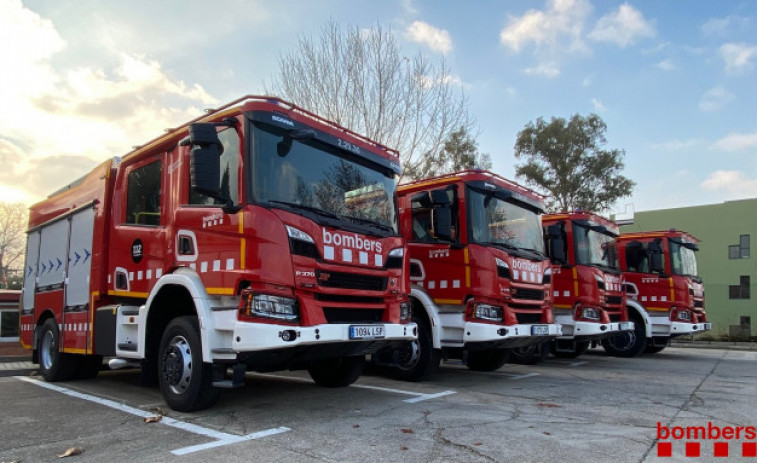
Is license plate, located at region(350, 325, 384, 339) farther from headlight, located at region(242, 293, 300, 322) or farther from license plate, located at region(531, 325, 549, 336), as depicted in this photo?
license plate, located at region(531, 325, 549, 336)

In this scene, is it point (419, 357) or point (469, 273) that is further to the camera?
point (419, 357)

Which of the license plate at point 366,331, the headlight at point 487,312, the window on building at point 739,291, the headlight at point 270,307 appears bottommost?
the license plate at point 366,331

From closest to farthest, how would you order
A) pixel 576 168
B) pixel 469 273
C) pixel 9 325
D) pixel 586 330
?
1. pixel 469 273
2. pixel 586 330
3. pixel 9 325
4. pixel 576 168

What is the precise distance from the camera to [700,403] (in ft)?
21.3

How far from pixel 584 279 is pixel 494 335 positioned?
4.07 metres

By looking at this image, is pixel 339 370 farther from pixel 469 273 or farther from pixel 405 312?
pixel 469 273

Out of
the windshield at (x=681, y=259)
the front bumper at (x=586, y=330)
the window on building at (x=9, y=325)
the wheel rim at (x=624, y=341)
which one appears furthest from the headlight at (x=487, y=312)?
the window on building at (x=9, y=325)

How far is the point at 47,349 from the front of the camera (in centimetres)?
840

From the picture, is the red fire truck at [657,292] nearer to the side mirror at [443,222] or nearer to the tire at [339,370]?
the side mirror at [443,222]

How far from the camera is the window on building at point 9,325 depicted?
1176 cm

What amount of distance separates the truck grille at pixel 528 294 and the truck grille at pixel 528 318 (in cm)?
23

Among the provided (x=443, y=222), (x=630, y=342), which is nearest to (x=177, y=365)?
(x=443, y=222)

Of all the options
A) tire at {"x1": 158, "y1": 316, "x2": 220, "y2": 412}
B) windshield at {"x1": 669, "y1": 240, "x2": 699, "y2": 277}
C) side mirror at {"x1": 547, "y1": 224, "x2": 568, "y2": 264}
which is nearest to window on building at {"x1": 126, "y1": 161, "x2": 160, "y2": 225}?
tire at {"x1": 158, "y1": 316, "x2": 220, "y2": 412}

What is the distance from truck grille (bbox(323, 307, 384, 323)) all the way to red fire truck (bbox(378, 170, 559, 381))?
198cm
